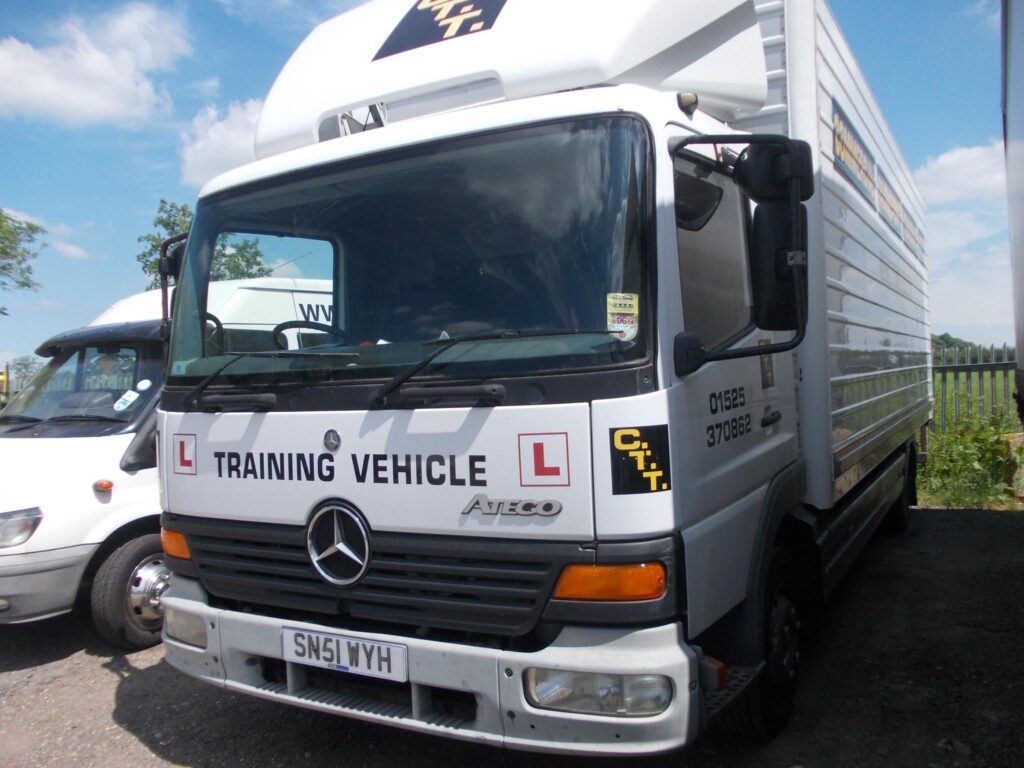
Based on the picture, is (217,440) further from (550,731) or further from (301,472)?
(550,731)

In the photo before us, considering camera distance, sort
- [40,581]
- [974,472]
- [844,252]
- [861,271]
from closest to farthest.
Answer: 1. [844,252]
2. [40,581]
3. [861,271]
4. [974,472]

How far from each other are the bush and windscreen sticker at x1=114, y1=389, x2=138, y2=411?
27.1ft

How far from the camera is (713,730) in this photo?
12.2 ft

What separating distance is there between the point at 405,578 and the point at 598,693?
29.5 inches

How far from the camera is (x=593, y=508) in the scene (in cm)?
263

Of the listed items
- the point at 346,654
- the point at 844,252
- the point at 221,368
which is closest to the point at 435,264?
the point at 221,368

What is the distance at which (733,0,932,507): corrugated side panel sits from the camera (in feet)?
13.1

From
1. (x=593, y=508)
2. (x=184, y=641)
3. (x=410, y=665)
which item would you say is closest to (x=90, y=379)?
(x=184, y=641)

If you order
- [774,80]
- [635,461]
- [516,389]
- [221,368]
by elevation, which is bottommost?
[635,461]

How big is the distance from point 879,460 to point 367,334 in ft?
13.2

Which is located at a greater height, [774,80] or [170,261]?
[774,80]

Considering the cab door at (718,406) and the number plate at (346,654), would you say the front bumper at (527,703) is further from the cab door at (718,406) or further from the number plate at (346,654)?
the cab door at (718,406)

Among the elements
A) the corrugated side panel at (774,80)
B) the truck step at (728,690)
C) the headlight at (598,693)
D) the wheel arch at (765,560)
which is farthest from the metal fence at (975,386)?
the headlight at (598,693)

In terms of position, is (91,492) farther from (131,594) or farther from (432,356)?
(432,356)
